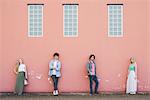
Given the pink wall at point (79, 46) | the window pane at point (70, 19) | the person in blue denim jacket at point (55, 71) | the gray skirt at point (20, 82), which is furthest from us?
the window pane at point (70, 19)

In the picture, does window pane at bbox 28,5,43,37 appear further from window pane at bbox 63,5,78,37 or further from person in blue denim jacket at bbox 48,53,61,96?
person in blue denim jacket at bbox 48,53,61,96

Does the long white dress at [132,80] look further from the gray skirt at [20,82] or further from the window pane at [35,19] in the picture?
the gray skirt at [20,82]

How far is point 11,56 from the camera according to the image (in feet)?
68.5

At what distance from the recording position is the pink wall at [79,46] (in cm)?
2078

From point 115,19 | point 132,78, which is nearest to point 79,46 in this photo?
point 115,19

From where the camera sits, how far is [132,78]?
2042cm

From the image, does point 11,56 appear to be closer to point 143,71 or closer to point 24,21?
point 24,21

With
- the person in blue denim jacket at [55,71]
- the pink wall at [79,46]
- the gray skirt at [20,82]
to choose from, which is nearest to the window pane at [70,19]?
the pink wall at [79,46]

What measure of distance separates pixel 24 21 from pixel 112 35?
12.3 ft

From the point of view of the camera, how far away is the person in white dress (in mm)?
20422

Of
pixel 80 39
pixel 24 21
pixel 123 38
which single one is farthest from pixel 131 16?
pixel 24 21

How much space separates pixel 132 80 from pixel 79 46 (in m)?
2.61

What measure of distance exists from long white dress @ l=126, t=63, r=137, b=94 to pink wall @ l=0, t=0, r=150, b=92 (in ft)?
1.07

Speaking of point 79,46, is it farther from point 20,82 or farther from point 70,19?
point 20,82
